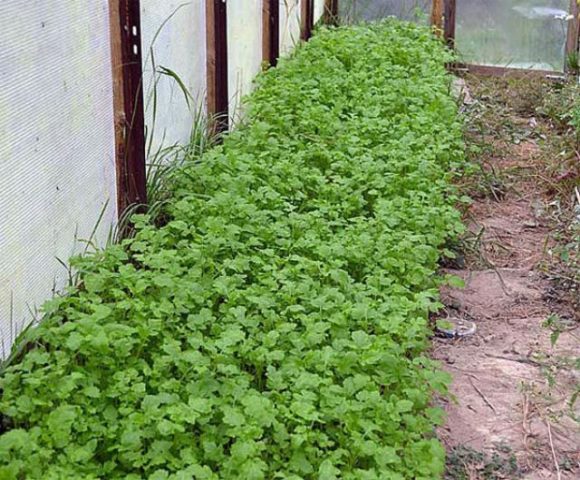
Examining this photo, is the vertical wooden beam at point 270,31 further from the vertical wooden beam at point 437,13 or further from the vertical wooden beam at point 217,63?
the vertical wooden beam at point 437,13

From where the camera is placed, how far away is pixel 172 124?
4.41m

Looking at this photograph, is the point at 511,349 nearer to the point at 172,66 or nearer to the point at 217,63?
the point at 172,66

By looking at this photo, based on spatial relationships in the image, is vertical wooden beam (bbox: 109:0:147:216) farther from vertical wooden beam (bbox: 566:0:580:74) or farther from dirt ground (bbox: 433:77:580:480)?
vertical wooden beam (bbox: 566:0:580:74)

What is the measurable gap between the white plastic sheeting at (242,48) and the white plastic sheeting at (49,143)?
7.09 feet

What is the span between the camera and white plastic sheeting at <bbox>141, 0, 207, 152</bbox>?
398 cm

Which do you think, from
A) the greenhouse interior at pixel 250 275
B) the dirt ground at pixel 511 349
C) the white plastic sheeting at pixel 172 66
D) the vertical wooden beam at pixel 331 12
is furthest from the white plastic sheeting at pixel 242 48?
the vertical wooden beam at pixel 331 12

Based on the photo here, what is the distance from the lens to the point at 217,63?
506 centimetres

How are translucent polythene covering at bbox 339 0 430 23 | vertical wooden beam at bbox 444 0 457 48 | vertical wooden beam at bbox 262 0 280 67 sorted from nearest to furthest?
vertical wooden beam at bbox 262 0 280 67, vertical wooden beam at bbox 444 0 457 48, translucent polythene covering at bbox 339 0 430 23

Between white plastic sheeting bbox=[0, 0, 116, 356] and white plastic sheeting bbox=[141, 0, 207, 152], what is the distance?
50 cm

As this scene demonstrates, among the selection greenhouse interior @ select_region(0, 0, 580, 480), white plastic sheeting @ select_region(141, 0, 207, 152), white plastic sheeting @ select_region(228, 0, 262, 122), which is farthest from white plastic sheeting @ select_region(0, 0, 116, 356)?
white plastic sheeting @ select_region(228, 0, 262, 122)

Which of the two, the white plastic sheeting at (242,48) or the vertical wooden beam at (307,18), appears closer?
the white plastic sheeting at (242,48)

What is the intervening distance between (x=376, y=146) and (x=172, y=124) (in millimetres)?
1025

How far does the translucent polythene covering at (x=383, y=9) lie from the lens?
938 cm

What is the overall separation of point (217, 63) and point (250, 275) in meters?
2.10
